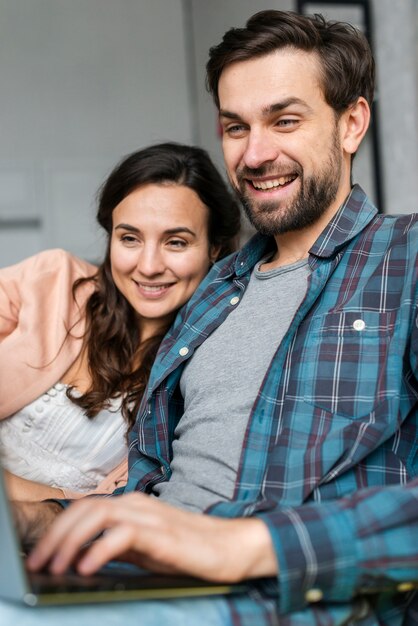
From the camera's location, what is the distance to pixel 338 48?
1.40 metres

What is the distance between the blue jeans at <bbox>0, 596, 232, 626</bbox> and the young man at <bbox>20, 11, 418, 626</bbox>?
0.03 metres

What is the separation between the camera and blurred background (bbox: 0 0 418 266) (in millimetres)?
4059

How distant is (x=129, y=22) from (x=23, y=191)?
43.6 inches

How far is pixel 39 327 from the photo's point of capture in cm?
177

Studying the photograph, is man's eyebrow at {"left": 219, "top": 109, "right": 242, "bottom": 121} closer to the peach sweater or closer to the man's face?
the man's face

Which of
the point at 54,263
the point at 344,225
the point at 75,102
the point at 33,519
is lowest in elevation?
the point at 33,519

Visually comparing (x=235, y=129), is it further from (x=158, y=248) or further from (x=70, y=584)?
(x=70, y=584)

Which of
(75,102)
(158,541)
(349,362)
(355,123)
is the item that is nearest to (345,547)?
(158,541)

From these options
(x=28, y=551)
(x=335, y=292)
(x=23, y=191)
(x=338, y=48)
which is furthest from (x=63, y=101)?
(x=28, y=551)

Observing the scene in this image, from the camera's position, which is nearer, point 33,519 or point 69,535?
point 69,535

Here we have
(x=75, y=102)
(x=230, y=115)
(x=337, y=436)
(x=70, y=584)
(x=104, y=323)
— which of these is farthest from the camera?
(x=75, y=102)

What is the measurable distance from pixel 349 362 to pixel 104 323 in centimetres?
80

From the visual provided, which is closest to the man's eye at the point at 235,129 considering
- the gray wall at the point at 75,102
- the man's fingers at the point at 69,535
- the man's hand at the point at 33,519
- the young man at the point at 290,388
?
the young man at the point at 290,388

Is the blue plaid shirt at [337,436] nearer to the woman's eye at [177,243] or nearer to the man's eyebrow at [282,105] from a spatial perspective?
the man's eyebrow at [282,105]
